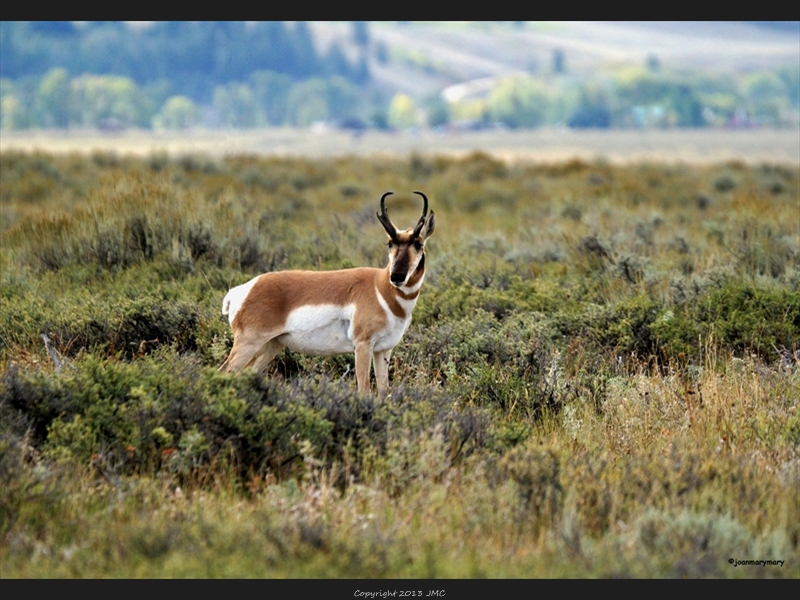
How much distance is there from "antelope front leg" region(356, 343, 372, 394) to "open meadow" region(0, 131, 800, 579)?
7.9 inches

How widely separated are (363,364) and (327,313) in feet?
1.58

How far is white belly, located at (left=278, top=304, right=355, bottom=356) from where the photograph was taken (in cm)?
779

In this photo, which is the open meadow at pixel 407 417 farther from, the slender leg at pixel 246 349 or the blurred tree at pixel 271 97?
the blurred tree at pixel 271 97

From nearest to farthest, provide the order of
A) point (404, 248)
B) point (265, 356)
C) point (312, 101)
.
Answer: point (404, 248) → point (265, 356) → point (312, 101)

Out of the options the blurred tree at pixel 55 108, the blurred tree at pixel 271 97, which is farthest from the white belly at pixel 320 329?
the blurred tree at pixel 271 97

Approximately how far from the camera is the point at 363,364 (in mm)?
7781

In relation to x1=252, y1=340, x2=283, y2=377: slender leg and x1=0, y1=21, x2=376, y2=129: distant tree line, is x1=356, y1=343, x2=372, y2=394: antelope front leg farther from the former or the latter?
x1=0, y1=21, x2=376, y2=129: distant tree line

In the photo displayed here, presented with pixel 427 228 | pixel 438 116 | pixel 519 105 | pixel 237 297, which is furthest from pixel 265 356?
pixel 438 116

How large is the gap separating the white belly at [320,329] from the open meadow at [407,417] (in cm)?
31

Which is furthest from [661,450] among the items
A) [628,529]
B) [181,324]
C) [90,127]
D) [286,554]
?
[90,127]

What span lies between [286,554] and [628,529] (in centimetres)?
186

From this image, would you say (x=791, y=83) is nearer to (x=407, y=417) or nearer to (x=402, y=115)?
(x=402, y=115)

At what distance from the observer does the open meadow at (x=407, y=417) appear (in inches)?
208

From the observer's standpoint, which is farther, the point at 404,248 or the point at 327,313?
the point at 327,313
